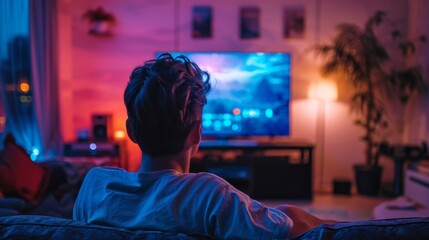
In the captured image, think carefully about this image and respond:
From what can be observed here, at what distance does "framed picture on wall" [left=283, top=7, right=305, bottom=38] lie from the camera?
197 inches

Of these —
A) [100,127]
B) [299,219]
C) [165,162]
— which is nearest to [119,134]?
[100,127]

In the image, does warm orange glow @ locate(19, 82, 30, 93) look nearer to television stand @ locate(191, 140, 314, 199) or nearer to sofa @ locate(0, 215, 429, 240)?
television stand @ locate(191, 140, 314, 199)

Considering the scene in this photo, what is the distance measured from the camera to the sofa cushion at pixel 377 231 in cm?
76

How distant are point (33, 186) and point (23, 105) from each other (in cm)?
140

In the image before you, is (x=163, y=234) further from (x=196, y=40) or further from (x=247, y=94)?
(x=196, y=40)

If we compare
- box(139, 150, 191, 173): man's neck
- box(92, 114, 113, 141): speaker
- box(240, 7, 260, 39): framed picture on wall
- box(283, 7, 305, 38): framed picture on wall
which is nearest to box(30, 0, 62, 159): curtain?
box(92, 114, 113, 141): speaker

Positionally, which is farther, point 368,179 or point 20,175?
point 368,179

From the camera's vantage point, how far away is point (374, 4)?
5012mm

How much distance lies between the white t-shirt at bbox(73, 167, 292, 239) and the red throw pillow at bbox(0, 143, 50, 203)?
208cm

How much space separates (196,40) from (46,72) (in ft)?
5.55

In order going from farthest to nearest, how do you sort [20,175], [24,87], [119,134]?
[119,134] < [24,87] < [20,175]

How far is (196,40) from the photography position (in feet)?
16.5

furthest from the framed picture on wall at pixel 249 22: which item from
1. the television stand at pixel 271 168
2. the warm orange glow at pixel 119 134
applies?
the warm orange glow at pixel 119 134

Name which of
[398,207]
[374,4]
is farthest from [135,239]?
[374,4]
